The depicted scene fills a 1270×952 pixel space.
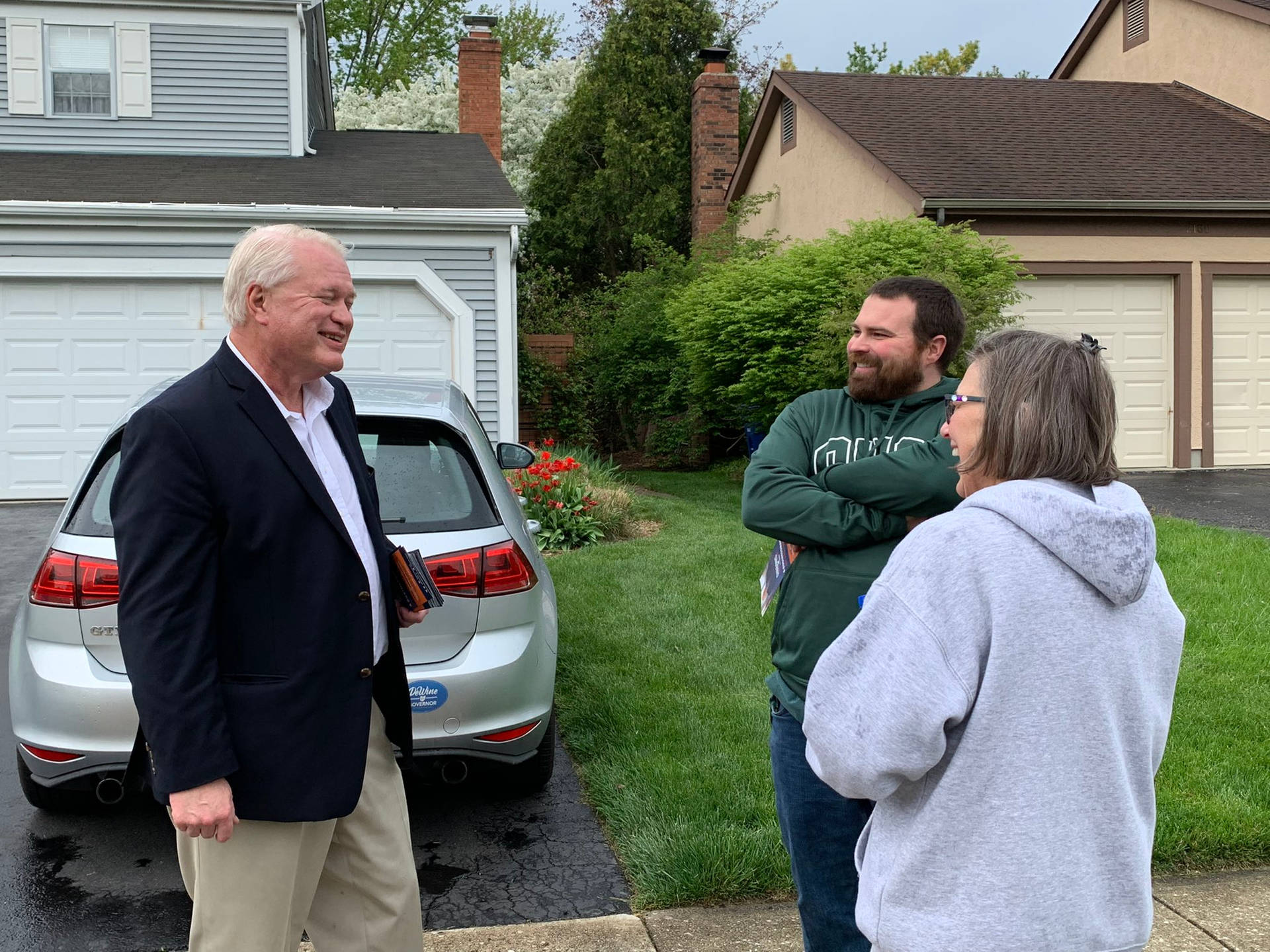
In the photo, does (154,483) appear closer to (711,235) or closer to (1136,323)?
(1136,323)

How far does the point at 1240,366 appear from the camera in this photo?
46.3ft

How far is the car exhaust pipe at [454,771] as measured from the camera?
13.1 feet

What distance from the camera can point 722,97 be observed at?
2048cm

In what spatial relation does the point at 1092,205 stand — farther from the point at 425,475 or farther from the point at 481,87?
the point at 425,475

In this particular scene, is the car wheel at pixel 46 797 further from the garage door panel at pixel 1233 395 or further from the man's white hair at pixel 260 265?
the garage door panel at pixel 1233 395

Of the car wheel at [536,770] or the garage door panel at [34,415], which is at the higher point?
the garage door panel at [34,415]

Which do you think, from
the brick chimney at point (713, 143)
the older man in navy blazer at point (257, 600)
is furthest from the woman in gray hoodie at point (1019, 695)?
the brick chimney at point (713, 143)

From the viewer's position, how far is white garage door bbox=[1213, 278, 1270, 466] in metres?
14.0

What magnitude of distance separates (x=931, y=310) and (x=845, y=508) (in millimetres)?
494

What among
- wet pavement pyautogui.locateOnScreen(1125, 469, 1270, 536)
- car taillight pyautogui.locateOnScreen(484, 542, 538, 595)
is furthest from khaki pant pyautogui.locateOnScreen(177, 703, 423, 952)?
wet pavement pyautogui.locateOnScreen(1125, 469, 1270, 536)

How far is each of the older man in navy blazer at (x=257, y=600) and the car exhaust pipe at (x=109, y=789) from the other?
5.39ft

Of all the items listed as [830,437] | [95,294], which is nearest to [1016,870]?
[830,437]

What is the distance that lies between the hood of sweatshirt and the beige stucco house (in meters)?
11.9

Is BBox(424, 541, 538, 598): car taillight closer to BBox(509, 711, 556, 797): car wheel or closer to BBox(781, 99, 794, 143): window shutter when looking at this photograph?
BBox(509, 711, 556, 797): car wheel
